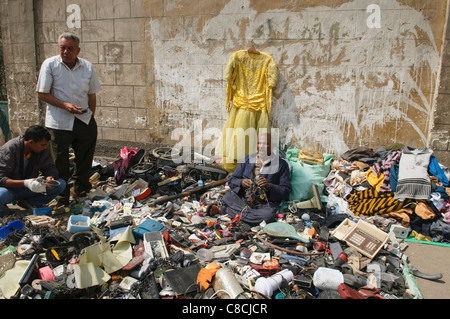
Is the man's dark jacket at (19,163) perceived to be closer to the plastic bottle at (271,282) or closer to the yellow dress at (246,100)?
the yellow dress at (246,100)

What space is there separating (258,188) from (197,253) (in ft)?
3.84

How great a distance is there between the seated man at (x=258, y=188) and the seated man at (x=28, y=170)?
80.0 inches

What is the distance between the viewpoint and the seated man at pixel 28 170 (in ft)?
11.7

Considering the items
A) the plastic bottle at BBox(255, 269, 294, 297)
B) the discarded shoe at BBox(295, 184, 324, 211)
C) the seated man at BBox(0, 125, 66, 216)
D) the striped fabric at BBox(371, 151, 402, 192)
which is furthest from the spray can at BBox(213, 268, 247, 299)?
the striped fabric at BBox(371, 151, 402, 192)

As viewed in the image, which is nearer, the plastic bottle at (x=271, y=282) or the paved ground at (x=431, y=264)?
the plastic bottle at (x=271, y=282)

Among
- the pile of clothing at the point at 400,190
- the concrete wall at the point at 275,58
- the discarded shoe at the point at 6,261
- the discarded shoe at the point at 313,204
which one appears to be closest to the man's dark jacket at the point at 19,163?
the discarded shoe at the point at 6,261

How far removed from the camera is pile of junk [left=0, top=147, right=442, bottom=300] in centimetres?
258

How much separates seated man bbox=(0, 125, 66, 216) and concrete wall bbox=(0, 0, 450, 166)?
2.56 metres

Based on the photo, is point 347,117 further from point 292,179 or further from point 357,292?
point 357,292

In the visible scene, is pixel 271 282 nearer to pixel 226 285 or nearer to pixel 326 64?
pixel 226 285

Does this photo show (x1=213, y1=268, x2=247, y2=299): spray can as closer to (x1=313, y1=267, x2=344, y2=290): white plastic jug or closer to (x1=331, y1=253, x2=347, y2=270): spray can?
(x1=313, y1=267, x2=344, y2=290): white plastic jug

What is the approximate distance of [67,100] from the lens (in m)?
4.10
